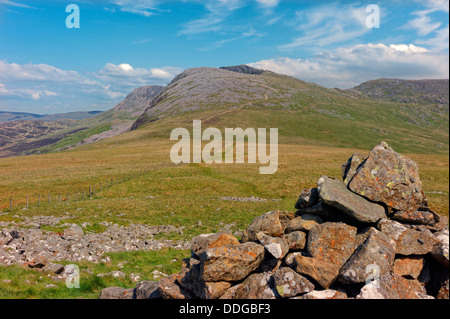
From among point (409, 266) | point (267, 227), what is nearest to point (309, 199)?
point (267, 227)

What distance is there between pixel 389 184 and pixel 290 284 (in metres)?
7.18

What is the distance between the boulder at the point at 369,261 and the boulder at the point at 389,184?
2.95m

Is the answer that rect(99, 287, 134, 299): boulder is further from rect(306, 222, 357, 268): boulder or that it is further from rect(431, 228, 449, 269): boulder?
rect(431, 228, 449, 269): boulder

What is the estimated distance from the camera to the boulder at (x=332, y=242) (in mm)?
10312

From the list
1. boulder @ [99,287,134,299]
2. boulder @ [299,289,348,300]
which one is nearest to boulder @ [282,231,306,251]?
boulder @ [299,289,348,300]

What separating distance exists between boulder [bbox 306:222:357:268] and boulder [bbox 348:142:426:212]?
2.56 m

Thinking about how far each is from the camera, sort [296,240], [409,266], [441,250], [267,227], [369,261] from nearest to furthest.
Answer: [369,261]
[441,250]
[409,266]
[296,240]
[267,227]

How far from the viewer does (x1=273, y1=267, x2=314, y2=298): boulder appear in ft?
29.8

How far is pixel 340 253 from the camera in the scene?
10.4 m

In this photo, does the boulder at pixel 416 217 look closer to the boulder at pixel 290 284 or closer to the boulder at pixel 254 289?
the boulder at pixel 290 284

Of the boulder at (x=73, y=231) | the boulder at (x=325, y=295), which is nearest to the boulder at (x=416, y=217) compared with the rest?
the boulder at (x=325, y=295)

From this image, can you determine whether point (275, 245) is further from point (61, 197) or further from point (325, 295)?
point (61, 197)
